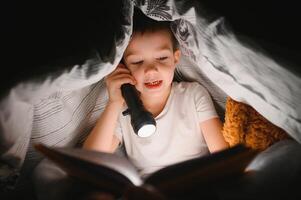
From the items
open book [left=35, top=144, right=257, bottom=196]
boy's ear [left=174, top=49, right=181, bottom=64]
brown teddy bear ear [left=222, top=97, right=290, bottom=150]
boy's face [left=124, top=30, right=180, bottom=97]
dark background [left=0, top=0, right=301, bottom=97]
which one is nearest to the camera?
open book [left=35, top=144, right=257, bottom=196]

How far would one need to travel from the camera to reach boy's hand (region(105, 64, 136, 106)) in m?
1.35

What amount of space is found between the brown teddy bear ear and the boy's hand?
415 mm

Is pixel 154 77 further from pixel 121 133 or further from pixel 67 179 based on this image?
pixel 67 179

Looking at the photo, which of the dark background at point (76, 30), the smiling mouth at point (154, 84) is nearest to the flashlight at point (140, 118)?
the smiling mouth at point (154, 84)

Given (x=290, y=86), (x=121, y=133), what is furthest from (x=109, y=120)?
(x=290, y=86)

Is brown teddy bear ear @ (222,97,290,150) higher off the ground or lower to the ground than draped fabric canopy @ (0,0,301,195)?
lower

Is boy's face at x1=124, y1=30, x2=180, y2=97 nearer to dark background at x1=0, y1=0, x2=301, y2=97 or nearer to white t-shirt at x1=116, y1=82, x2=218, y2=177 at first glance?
white t-shirt at x1=116, y1=82, x2=218, y2=177

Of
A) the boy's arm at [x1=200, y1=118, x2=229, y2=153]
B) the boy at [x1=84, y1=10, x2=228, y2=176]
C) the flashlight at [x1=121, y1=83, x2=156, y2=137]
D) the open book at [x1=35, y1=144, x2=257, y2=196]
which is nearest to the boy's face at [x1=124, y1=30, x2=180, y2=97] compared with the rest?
the boy at [x1=84, y1=10, x2=228, y2=176]

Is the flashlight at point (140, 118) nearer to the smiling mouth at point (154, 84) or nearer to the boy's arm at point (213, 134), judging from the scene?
the smiling mouth at point (154, 84)

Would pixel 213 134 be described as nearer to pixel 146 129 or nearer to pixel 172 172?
pixel 146 129

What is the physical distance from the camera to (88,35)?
0.98 m

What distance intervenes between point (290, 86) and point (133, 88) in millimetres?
623

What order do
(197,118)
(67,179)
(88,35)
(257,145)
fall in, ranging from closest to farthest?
(67,179)
(88,35)
(257,145)
(197,118)

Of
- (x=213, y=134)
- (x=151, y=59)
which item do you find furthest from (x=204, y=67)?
(x=213, y=134)
